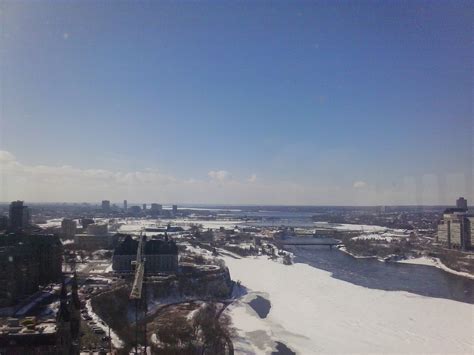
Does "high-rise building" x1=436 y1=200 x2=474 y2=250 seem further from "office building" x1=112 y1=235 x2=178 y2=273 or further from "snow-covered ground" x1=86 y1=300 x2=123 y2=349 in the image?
"snow-covered ground" x1=86 y1=300 x2=123 y2=349

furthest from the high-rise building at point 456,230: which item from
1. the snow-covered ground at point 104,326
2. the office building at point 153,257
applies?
the snow-covered ground at point 104,326

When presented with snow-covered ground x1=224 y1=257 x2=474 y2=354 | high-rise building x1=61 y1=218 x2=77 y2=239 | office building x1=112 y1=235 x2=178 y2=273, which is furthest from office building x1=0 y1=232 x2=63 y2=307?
high-rise building x1=61 y1=218 x2=77 y2=239

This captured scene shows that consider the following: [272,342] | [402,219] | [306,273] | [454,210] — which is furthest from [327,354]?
[402,219]

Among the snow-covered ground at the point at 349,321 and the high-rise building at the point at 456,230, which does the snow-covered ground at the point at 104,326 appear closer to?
the snow-covered ground at the point at 349,321

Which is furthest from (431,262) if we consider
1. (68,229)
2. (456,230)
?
(68,229)

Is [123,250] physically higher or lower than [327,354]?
higher

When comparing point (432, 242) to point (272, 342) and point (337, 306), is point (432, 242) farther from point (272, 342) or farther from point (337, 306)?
point (272, 342)

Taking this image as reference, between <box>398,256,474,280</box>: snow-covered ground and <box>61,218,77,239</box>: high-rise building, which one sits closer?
<box>398,256,474,280</box>: snow-covered ground

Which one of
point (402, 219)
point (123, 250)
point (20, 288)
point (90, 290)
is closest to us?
point (20, 288)
